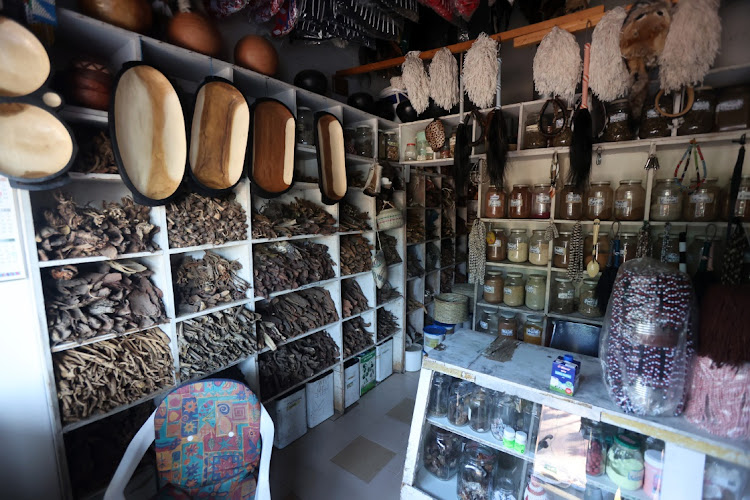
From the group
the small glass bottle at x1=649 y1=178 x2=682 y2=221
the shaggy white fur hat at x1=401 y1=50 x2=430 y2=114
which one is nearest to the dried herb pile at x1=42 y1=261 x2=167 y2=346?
the shaggy white fur hat at x1=401 y1=50 x2=430 y2=114

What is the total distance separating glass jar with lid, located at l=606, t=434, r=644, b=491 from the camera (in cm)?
110

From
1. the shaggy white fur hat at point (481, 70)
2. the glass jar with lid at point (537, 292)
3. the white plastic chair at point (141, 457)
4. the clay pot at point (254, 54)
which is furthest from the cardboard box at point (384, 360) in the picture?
the clay pot at point (254, 54)

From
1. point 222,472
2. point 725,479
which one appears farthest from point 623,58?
point 222,472

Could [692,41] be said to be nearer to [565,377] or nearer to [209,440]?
[565,377]

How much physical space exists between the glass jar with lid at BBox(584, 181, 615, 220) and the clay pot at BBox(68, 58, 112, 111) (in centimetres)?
284

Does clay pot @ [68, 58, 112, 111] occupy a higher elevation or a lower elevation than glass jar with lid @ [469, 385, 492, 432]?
higher

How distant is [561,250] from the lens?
2.45 meters

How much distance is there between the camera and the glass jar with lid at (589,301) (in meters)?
2.36

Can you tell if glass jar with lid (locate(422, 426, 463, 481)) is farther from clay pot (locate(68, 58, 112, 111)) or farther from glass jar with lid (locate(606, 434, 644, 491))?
clay pot (locate(68, 58, 112, 111))

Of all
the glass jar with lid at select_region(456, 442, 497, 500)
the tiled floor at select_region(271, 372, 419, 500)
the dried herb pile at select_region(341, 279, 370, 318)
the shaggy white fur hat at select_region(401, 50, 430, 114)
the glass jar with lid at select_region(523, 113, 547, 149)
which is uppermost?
the shaggy white fur hat at select_region(401, 50, 430, 114)

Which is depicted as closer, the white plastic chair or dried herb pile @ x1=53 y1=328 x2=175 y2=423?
the white plastic chair

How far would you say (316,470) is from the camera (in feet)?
6.82

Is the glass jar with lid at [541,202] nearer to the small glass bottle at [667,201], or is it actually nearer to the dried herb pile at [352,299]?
the small glass bottle at [667,201]

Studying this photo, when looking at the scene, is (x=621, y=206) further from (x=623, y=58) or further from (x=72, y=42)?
(x=72, y=42)
